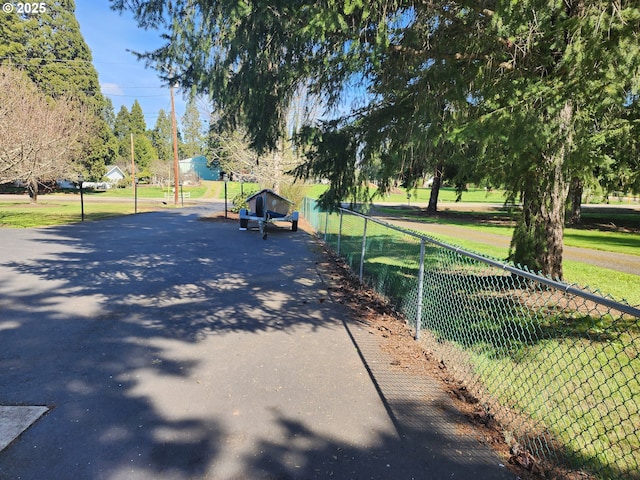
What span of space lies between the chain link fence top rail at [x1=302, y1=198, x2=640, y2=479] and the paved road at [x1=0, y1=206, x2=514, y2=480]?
0.56 metres

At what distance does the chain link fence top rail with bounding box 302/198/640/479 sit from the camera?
2.77 meters

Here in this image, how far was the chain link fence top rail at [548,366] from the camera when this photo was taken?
2.77 m

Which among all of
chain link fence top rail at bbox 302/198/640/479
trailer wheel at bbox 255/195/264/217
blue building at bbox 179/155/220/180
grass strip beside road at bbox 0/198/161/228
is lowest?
grass strip beside road at bbox 0/198/161/228

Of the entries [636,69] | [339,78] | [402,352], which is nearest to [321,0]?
[339,78]

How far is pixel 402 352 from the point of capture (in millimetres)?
4523

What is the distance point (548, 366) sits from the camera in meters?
4.24

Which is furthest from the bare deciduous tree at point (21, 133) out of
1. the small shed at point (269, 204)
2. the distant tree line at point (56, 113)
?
the small shed at point (269, 204)

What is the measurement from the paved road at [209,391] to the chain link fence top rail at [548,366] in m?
0.56

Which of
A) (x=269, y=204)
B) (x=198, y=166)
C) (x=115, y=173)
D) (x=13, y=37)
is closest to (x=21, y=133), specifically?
(x=269, y=204)

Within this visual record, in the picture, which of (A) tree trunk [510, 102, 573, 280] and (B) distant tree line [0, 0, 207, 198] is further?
(B) distant tree line [0, 0, 207, 198]

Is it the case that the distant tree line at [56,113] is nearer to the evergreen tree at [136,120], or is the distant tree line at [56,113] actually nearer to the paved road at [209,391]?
the evergreen tree at [136,120]

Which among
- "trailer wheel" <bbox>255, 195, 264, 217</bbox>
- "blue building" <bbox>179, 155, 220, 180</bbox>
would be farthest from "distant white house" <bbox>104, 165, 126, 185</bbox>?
"trailer wheel" <bbox>255, 195, 264, 217</bbox>

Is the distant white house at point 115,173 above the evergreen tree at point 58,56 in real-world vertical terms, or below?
below

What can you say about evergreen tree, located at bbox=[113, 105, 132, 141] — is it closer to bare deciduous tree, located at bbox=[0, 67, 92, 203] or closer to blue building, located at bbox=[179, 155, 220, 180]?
blue building, located at bbox=[179, 155, 220, 180]
